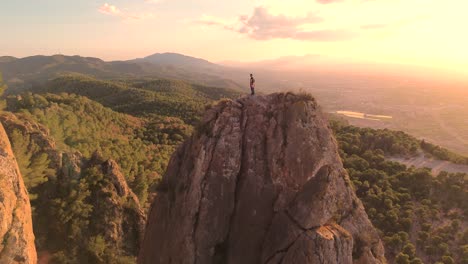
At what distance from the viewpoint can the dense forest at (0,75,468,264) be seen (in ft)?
121

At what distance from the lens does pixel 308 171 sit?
18172 mm

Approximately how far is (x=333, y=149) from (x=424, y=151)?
80.0m

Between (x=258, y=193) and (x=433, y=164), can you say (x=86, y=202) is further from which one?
(x=433, y=164)

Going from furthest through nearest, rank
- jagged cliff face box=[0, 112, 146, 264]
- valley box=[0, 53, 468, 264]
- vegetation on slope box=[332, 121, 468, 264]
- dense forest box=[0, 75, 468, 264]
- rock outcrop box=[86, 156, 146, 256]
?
vegetation on slope box=[332, 121, 468, 264] → rock outcrop box=[86, 156, 146, 256] → dense forest box=[0, 75, 468, 264] → jagged cliff face box=[0, 112, 146, 264] → valley box=[0, 53, 468, 264]

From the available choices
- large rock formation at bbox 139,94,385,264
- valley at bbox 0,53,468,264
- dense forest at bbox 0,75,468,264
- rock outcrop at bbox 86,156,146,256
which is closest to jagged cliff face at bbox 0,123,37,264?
large rock formation at bbox 139,94,385,264

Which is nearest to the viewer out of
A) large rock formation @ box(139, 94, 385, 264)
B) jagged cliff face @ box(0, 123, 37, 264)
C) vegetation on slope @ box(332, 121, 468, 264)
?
large rock formation @ box(139, 94, 385, 264)

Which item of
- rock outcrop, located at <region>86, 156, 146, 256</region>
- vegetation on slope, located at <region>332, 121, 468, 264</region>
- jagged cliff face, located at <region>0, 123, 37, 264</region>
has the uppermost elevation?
jagged cliff face, located at <region>0, 123, 37, 264</region>

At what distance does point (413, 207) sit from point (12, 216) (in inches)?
2434

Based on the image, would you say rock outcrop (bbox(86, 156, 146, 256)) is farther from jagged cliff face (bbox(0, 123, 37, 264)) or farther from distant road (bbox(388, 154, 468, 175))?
distant road (bbox(388, 154, 468, 175))

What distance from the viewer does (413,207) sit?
191ft

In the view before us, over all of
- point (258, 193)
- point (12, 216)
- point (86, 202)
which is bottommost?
point (86, 202)

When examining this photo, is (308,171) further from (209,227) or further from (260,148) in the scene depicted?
(209,227)

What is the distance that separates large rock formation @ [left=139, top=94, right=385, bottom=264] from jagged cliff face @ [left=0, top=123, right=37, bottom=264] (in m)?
9.64

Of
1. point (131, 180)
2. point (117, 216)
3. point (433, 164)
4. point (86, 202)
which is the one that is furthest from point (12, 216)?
point (433, 164)
